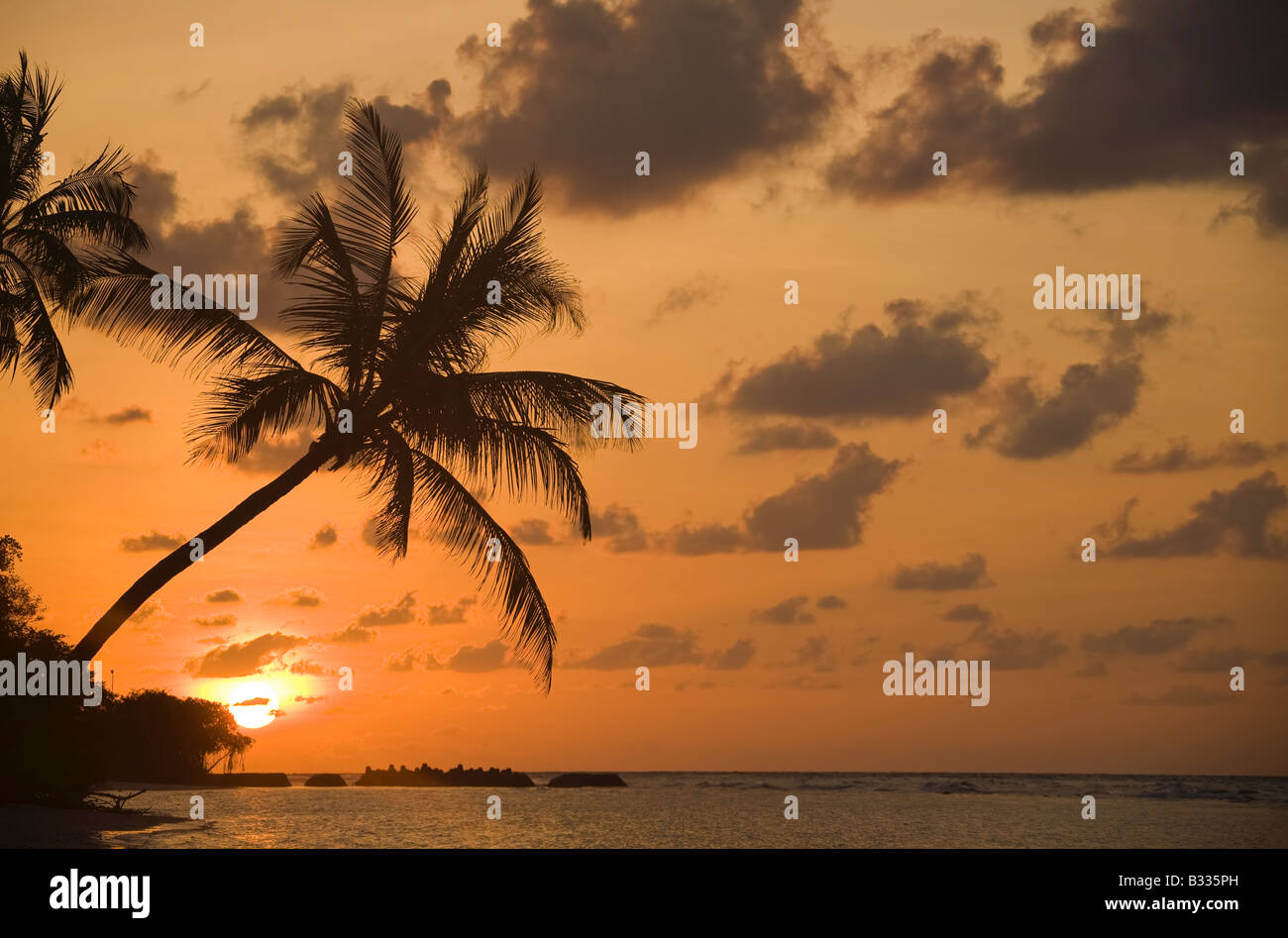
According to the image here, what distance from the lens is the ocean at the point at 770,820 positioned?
170 ft

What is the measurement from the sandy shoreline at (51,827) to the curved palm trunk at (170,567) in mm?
3608

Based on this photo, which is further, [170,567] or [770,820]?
[770,820]

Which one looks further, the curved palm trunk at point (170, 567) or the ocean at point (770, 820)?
the ocean at point (770, 820)

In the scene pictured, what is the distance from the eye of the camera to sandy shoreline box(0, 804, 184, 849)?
1688 centimetres

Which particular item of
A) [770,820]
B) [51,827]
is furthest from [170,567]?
[770,820]

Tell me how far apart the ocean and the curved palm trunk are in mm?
7220

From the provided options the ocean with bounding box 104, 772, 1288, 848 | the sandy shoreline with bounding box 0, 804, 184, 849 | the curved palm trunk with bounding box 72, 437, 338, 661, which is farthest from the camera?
the ocean with bounding box 104, 772, 1288, 848

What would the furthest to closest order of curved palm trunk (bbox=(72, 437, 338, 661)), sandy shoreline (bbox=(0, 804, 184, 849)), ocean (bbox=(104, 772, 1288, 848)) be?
ocean (bbox=(104, 772, 1288, 848)), sandy shoreline (bbox=(0, 804, 184, 849)), curved palm trunk (bbox=(72, 437, 338, 661))

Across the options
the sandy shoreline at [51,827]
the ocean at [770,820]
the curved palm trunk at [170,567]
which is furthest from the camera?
the ocean at [770,820]

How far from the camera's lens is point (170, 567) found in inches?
552

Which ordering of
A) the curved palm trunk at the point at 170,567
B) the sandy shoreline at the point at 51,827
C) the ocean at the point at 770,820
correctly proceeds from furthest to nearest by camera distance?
the ocean at the point at 770,820 → the sandy shoreline at the point at 51,827 → the curved palm trunk at the point at 170,567

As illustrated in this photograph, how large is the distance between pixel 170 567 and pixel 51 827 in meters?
7.52

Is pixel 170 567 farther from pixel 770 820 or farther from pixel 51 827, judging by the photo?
pixel 770 820
